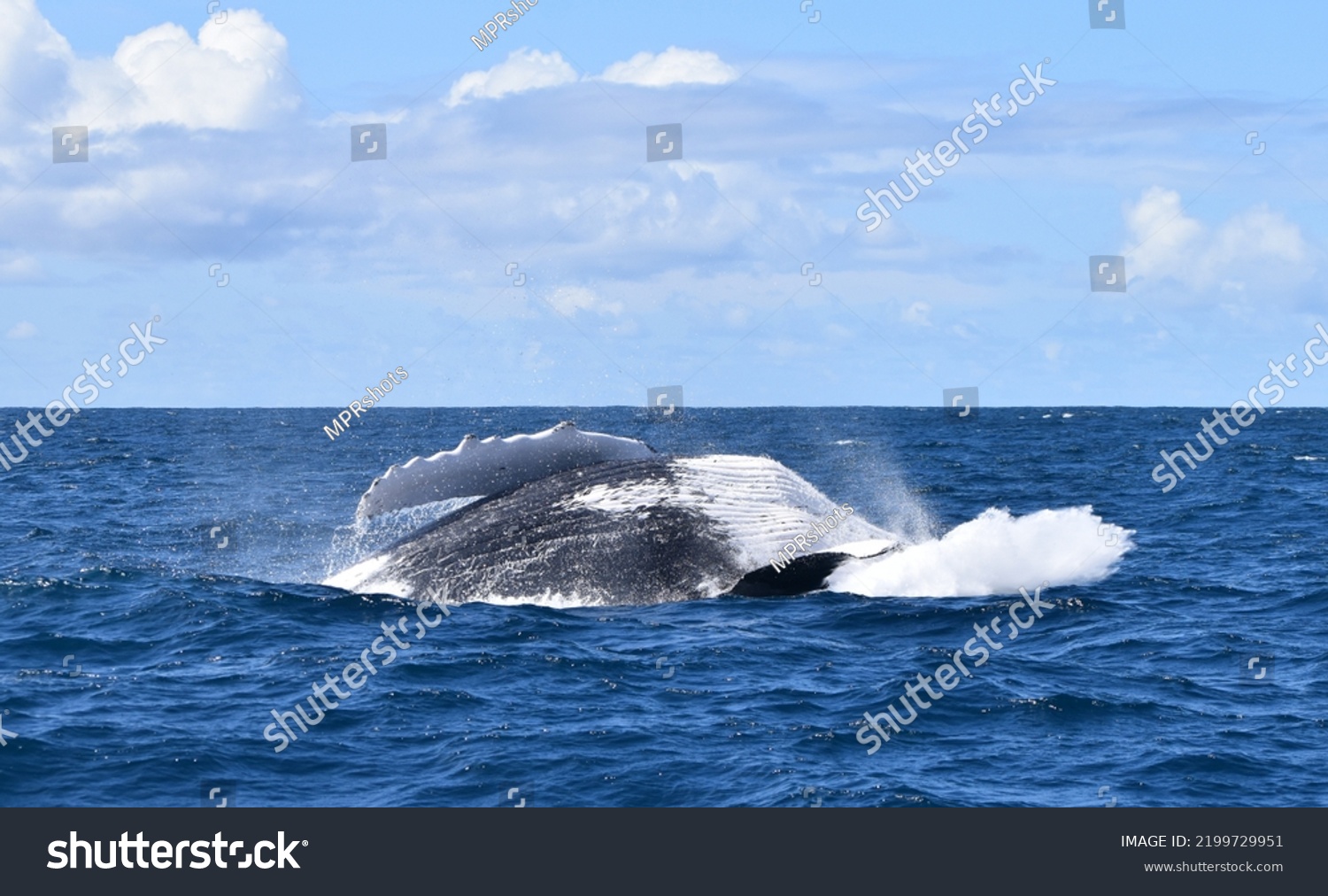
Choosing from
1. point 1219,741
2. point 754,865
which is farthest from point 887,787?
point 1219,741

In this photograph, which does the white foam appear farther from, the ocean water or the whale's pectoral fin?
the whale's pectoral fin

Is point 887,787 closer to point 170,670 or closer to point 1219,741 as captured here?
point 1219,741

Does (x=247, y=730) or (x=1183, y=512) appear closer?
(x=247, y=730)

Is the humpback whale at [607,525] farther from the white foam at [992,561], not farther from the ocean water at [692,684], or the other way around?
the white foam at [992,561]

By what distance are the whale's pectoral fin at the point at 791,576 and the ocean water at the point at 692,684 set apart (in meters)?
0.20

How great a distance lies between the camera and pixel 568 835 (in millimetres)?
7695

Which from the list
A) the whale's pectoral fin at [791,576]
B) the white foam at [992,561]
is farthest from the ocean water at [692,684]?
the whale's pectoral fin at [791,576]

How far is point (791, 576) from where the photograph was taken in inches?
502

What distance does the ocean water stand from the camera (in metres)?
8.83

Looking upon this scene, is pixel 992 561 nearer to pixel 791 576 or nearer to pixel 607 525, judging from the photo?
pixel 791 576

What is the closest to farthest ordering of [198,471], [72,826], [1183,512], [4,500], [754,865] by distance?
[754,865], [72,826], [1183,512], [4,500], [198,471]

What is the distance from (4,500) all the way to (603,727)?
23.2 metres

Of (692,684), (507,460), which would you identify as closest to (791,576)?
(692,684)

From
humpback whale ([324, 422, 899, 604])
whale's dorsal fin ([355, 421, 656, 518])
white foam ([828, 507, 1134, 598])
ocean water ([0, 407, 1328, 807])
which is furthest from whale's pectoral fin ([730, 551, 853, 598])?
whale's dorsal fin ([355, 421, 656, 518])
